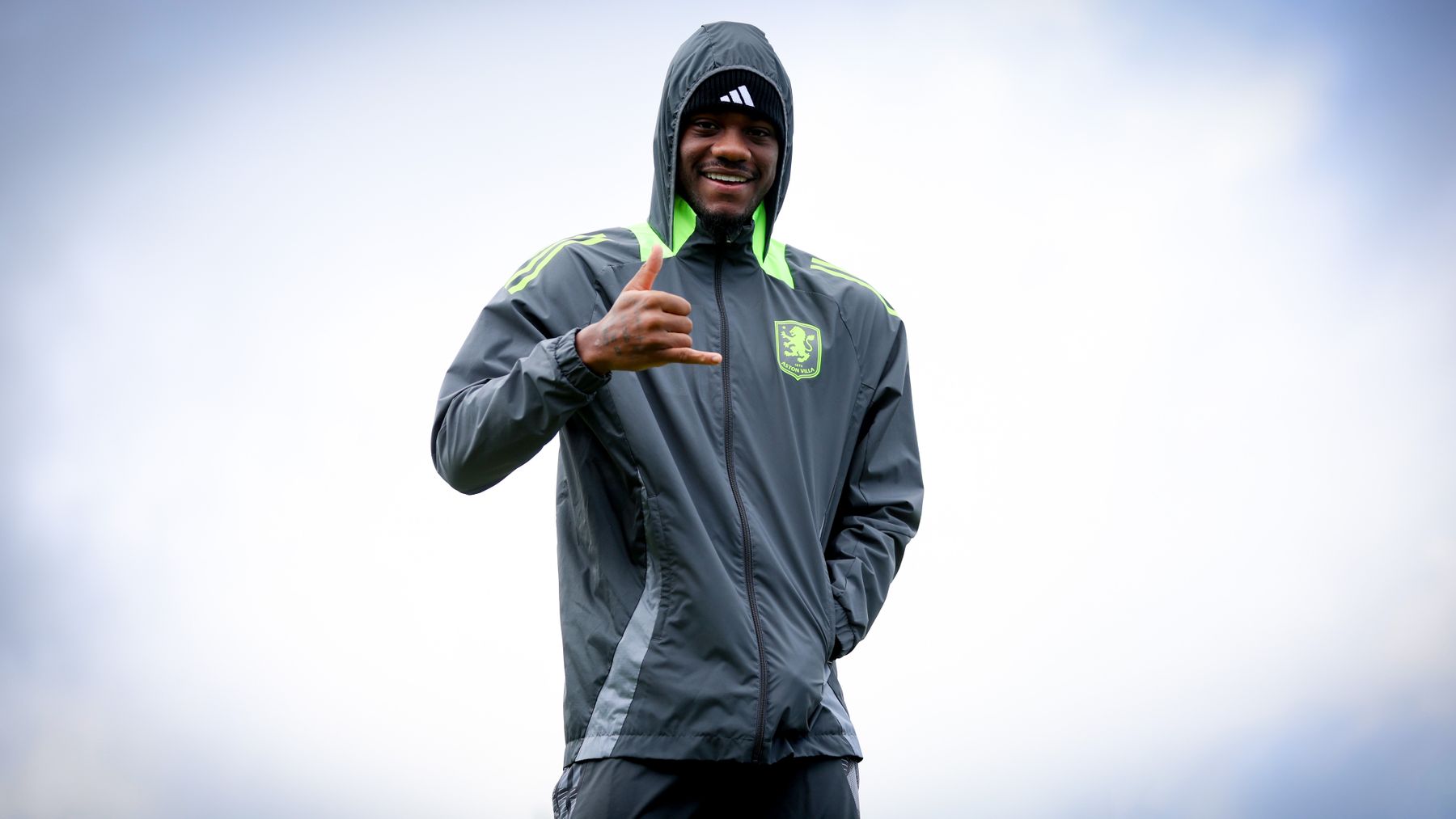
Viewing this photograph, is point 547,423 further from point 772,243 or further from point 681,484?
point 772,243

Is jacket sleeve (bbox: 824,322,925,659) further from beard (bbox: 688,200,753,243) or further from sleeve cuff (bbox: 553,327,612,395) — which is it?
sleeve cuff (bbox: 553,327,612,395)

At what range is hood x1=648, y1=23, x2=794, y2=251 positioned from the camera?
109 inches

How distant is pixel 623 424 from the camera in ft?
7.99

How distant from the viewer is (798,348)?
2.73 meters

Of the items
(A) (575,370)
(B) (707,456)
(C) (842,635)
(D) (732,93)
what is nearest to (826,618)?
(C) (842,635)

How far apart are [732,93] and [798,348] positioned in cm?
55

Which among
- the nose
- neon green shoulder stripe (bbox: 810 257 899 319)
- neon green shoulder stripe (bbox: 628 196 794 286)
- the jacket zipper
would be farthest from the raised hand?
neon green shoulder stripe (bbox: 810 257 899 319)

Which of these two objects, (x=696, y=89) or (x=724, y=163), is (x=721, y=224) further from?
(x=696, y=89)

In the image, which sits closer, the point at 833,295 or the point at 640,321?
the point at 640,321

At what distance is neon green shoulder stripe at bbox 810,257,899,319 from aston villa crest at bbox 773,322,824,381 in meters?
0.26

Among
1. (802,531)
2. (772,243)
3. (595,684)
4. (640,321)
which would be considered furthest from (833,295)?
(595,684)

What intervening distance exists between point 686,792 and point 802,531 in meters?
0.54

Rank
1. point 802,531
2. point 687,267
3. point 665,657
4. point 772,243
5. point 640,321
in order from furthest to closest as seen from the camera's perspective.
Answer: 1. point 772,243
2. point 687,267
3. point 802,531
4. point 665,657
5. point 640,321

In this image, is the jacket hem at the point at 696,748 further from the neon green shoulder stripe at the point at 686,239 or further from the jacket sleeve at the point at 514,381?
the neon green shoulder stripe at the point at 686,239
